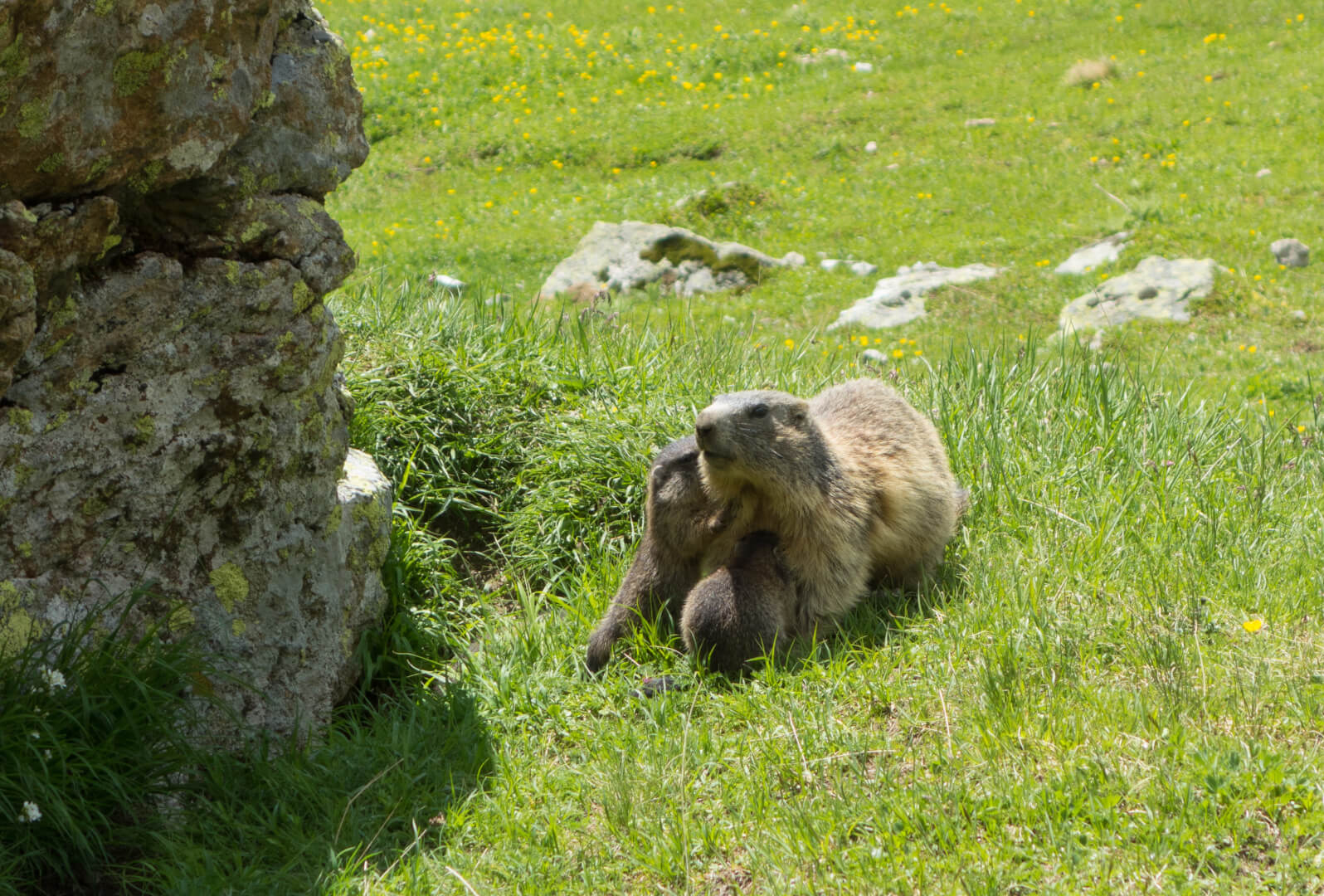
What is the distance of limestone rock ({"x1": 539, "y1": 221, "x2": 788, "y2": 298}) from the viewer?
13.2m

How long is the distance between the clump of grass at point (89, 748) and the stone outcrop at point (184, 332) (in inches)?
6.9

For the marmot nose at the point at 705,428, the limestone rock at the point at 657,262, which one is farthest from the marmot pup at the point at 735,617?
the limestone rock at the point at 657,262

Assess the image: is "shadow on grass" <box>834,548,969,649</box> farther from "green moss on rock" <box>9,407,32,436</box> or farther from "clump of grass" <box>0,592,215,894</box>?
"green moss on rock" <box>9,407,32,436</box>

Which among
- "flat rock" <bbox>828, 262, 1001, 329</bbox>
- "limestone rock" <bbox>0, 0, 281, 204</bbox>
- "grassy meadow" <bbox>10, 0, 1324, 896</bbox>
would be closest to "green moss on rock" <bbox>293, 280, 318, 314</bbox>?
"limestone rock" <bbox>0, 0, 281, 204</bbox>

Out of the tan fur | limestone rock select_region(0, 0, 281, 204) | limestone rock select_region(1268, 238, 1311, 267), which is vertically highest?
limestone rock select_region(0, 0, 281, 204)

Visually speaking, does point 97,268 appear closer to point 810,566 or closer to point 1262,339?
point 810,566

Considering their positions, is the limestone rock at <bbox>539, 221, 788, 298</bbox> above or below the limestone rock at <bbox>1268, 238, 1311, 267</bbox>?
above

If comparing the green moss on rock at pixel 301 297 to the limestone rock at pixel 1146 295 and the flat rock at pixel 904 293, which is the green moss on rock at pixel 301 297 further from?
the limestone rock at pixel 1146 295

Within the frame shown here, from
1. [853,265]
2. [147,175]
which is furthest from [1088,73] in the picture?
[147,175]

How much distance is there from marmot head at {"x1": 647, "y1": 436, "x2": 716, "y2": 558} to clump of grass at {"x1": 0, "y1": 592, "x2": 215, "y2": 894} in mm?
1884

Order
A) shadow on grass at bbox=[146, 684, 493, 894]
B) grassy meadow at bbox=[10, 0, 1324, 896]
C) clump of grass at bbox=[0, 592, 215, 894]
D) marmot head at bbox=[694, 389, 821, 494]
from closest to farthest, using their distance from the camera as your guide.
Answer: grassy meadow at bbox=[10, 0, 1324, 896] < clump of grass at bbox=[0, 592, 215, 894] < shadow on grass at bbox=[146, 684, 493, 894] < marmot head at bbox=[694, 389, 821, 494]

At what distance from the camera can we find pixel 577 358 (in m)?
6.91

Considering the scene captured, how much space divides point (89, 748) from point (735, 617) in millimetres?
2250

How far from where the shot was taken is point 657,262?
1344 cm
